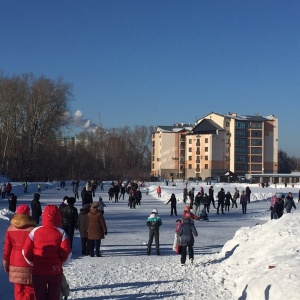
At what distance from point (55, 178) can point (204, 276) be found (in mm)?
64764

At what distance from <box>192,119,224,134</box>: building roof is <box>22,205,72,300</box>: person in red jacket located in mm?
94592

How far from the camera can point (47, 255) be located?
5113mm

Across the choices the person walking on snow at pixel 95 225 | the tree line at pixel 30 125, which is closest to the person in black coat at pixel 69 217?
the person walking on snow at pixel 95 225

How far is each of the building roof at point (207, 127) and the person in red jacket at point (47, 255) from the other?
94592mm

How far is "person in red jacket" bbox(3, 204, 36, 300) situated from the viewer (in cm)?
528

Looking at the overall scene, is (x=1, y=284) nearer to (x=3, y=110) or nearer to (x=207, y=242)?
(x=207, y=242)

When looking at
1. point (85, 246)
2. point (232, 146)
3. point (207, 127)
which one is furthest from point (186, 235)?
point (207, 127)

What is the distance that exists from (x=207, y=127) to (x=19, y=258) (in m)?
96.8

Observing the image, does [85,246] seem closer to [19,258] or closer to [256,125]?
[19,258]

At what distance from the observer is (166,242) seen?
14344 millimetres

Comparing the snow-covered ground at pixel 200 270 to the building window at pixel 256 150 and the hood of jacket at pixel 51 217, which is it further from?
the building window at pixel 256 150

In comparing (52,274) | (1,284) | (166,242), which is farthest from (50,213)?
(166,242)

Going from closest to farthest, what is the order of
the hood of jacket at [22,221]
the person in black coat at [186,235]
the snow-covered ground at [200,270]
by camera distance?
the hood of jacket at [22,221]
the snow-covered ground at [200,270]
the person in black coat at [186,235]

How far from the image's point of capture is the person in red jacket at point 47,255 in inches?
202
